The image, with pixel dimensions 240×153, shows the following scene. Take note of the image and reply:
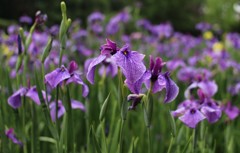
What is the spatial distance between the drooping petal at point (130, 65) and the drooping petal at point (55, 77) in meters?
0.26

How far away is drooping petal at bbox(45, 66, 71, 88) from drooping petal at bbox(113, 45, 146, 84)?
256 mm

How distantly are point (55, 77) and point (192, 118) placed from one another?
481mm

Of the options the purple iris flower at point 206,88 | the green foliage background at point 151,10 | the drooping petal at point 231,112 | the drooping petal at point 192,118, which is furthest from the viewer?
the green foliage background at point 151,10

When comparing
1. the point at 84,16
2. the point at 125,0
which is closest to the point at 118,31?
the point at 84,16

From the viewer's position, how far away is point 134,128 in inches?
77.6

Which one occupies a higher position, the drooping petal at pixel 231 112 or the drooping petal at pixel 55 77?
the drooping petal at pixel 55 77

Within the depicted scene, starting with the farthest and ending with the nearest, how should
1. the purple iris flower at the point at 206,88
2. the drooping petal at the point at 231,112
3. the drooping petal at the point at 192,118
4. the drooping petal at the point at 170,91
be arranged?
the drooping petal at the point at 231,112, the purple iris flower at the point at 206,88, the drooping petal at the point at 192,118, the drooping petal at the point at 170,91

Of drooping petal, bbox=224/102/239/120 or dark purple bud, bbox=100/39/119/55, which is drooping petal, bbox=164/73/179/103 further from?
drooping petal, bbox=224/102/239/120

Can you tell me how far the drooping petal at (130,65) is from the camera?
0.97m

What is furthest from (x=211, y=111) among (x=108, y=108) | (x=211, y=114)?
(x=108, y=108)

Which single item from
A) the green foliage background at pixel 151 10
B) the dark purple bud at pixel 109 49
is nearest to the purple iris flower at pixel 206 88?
the dark purple bud at pixel 109 49

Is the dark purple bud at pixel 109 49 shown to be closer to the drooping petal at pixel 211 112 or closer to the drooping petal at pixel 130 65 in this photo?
the drooping petal at pixel 130 65

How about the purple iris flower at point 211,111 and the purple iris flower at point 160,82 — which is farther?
the purple iris flower at point 211,111

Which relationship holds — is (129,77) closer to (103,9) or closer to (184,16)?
(103,9)
